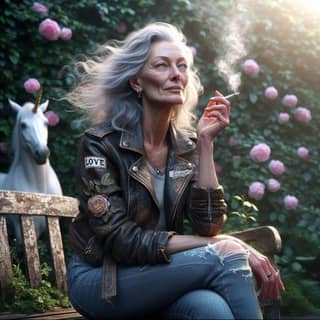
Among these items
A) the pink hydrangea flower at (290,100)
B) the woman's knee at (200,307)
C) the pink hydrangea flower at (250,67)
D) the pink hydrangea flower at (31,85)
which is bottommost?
the pink hydrangea flower at (290,100)

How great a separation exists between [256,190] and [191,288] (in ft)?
8.93

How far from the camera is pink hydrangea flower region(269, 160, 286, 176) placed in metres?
4.93

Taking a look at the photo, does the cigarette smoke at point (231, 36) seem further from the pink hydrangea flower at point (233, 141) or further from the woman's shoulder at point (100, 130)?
the woman's shoulder at point (100, 130)

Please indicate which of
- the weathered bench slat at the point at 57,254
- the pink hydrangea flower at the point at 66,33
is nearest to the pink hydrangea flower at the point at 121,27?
the pink hydrangea flower at the point at 66,33

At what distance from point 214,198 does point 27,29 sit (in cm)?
287

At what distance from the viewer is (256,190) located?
4.76 m

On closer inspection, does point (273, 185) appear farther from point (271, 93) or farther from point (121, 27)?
point (121, 27)

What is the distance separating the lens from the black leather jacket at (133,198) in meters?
2.18

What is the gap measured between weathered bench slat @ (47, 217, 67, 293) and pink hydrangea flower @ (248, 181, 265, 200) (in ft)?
5.96

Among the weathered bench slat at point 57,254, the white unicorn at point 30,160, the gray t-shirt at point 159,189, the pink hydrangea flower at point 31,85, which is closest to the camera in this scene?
the gray t-shirt at point 159,189

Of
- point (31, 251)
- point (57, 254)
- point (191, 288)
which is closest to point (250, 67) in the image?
point (57, 254)

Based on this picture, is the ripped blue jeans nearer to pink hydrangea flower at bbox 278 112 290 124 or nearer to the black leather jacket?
the black leather jacket

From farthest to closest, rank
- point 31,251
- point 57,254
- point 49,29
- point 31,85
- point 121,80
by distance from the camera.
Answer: point 49,29, point 31,85, point 57,254, point 31,251, point 121,80

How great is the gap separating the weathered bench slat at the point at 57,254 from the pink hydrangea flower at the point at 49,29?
1.71 m
